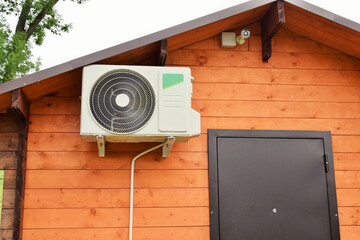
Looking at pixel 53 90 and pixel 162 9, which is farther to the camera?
pixel 162 9

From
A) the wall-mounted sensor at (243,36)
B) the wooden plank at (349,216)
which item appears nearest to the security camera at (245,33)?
the wall-mounted sensor at (243,36)

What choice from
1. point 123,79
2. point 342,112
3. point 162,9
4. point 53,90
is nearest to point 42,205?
point 53,90

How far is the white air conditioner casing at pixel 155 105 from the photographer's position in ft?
8.27

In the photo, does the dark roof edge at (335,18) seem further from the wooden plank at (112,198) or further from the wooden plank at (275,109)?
the wooden plank at (112,198)

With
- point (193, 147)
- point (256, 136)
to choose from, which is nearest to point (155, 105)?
point (193, 147)

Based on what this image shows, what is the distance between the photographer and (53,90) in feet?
9.68

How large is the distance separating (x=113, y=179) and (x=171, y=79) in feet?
2.95

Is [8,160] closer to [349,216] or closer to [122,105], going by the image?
[122,105]

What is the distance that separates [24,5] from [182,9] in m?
6.53

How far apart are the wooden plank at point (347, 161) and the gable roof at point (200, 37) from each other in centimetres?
87

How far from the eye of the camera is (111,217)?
285 cm

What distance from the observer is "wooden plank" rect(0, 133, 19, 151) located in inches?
111

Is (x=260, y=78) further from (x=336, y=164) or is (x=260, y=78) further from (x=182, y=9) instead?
(x=182, y=9)

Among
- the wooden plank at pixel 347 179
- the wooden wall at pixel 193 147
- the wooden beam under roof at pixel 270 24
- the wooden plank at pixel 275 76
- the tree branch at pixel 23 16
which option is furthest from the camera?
the tree branch at pixel 23 16
